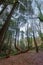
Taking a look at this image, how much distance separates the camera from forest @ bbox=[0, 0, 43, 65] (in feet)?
31.6

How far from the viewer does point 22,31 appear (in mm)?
16938

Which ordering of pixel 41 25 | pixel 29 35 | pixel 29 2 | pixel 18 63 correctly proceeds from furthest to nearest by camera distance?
pixel 29 35
pixel 41 25
pixel 29 2
pixel 18 63

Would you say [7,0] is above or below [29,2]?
above

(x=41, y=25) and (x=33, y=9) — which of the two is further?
(x=41, y=25)

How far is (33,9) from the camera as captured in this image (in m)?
12.5

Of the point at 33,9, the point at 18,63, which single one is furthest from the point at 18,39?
the point at 18,63

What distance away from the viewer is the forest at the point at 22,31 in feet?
31.6

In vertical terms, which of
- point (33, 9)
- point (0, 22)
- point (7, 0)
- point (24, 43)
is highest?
point (7, 0)

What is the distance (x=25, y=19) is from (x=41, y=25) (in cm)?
141

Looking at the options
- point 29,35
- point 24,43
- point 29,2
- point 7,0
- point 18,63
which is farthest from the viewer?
point 24,43

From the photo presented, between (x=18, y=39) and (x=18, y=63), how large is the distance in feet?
30.1

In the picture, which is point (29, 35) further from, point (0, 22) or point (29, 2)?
point (29, 2)

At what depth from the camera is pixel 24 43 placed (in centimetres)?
1808

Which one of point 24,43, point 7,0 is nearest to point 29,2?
point 7,0
